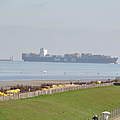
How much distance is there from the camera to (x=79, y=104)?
58500mm

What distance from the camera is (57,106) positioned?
5291cm

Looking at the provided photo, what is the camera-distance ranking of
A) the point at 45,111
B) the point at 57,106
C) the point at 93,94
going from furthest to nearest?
1. the point at 93,94
2. the point at 57,106
3. the point at 45,111

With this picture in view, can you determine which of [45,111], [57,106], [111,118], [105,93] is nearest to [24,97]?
[57,106]

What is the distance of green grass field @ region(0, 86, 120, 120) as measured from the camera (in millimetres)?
44000

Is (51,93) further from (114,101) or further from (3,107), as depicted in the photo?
(3,107)

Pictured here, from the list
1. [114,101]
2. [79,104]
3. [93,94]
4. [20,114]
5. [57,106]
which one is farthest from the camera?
[93,94]

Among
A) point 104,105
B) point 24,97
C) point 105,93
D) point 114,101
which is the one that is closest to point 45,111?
point 24,97

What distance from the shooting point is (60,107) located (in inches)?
2072

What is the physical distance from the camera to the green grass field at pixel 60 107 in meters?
44.0

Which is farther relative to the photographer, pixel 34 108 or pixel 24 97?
pixel 24 97

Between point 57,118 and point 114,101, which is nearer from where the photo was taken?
point 57,118

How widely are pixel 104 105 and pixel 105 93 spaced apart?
1274cm

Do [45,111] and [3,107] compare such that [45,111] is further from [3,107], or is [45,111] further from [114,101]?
[114,101]

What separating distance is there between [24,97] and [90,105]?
9646 millimetres
